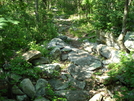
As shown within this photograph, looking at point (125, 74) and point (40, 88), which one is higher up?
point (125, 74)

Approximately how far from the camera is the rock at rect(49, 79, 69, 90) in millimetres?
5423

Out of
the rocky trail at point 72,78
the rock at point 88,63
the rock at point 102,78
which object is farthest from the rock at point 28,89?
the rock at point 88,63

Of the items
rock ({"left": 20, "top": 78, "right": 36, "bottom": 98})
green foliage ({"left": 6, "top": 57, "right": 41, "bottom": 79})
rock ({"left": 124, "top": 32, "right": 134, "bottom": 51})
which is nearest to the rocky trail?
rock ({"left": 20, "top": 78, "right": 36, "bottom": 98})

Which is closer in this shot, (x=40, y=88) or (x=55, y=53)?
(x=40, y=88)

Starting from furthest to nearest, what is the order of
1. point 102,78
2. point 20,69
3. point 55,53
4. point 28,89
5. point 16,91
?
1. point 55,53
2. point 102,78
3. point 20,69
4. point 28,89
5. point 16,91

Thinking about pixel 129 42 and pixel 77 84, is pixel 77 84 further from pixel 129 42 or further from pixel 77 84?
pixel 129 42

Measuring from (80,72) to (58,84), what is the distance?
5.63 feet

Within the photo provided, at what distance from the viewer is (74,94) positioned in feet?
16.5

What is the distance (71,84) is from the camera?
5.70 meters

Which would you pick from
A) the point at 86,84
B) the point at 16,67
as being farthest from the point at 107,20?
the point at 16,67

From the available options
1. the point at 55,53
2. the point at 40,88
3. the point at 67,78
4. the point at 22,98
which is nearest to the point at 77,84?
the point at 67,78

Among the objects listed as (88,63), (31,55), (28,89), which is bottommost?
(88,63)

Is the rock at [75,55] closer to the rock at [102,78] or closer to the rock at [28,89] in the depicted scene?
the rock at [102,78]

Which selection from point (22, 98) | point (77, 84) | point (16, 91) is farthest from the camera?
point (77, 84)
